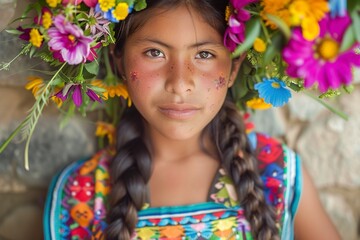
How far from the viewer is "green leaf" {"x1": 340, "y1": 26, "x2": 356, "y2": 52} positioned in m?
0.78

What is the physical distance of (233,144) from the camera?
1324 mm

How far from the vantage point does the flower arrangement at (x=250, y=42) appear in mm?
800

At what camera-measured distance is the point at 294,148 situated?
5.06ft

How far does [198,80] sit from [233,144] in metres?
0.28

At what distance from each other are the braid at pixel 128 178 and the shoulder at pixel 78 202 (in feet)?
0.11

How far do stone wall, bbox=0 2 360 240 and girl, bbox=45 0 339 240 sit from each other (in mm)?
97

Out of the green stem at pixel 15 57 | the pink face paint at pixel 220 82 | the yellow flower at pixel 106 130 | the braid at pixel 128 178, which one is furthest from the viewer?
the yellow flower at pixel 106 130

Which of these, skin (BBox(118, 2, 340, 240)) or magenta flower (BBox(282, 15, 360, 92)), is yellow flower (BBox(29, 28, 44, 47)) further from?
magenta flower (BBox(282, 15, 360, 92))

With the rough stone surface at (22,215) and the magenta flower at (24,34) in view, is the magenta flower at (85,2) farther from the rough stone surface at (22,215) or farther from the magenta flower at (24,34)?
the rough stone surface at (22,215)


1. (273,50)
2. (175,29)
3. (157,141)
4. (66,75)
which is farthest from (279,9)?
(157,141)

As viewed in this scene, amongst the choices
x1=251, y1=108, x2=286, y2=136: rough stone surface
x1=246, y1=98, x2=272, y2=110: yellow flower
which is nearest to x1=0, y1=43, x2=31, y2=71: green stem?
x1=246, y1=98, x2=272, y2=110: yellow flower

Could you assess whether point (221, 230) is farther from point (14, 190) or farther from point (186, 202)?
point (14, 190)

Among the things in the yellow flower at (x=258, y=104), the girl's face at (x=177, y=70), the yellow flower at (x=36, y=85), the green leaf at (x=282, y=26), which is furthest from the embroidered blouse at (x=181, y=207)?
the green leaf at (x=282, y=26)

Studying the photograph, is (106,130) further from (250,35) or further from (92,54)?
(250,35)
